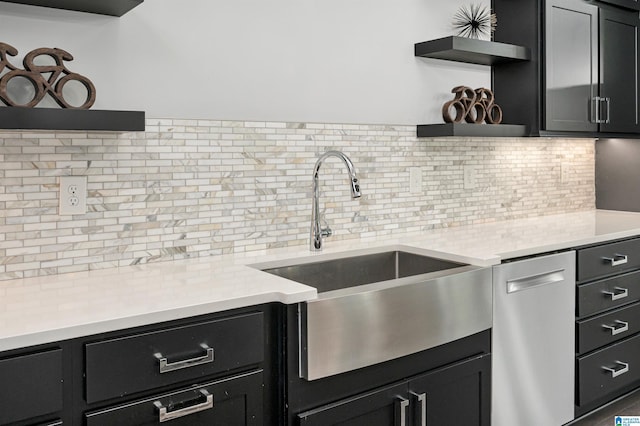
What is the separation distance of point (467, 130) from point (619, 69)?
1.23 metres

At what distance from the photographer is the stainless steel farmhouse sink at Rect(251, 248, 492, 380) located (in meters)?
1.67

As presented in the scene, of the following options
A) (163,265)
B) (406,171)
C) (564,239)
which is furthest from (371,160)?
(163,265)

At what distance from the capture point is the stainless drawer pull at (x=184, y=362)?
4.74 feet

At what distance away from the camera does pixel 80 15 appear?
6.35 feet

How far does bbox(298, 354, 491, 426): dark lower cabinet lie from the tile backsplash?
80cm

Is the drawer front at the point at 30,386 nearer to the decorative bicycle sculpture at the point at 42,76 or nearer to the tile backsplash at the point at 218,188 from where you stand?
the tile backsplash at the point at 218,188

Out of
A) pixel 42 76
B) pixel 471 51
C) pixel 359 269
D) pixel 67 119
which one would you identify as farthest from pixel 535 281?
pixel 42 76

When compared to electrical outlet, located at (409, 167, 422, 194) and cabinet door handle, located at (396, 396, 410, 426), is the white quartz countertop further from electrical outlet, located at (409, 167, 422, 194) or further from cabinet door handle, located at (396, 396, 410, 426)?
cabinet door handle, located at (396, 396, 410, 426)

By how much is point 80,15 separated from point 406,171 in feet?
5.04

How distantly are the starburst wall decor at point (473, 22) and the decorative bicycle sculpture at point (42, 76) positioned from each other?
6.28ft

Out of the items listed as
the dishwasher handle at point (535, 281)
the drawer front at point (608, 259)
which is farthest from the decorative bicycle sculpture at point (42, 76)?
the drawer front at point (608, 259)

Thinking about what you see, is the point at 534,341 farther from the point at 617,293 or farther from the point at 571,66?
the point at 571,66

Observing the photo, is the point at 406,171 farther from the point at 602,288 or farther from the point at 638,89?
the point at 638,89

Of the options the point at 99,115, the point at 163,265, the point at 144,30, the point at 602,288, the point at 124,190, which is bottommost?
the point at 602,288
